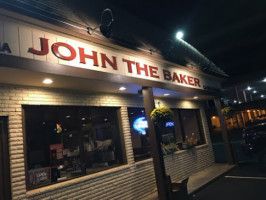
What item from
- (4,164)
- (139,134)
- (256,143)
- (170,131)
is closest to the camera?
(4,164)

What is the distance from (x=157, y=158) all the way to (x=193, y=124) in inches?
253

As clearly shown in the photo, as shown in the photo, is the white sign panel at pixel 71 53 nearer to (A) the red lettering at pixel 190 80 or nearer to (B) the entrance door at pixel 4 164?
(A) the red lettering at pixel 190 80

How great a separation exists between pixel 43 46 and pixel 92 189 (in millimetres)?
3959

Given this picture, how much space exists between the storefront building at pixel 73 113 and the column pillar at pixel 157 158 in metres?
0.46

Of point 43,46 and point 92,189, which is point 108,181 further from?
point 43,46

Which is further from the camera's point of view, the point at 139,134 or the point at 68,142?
the point at 139,134

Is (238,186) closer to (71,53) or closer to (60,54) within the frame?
(71,53)

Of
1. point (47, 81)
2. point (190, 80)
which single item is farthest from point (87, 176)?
point (190, 80)

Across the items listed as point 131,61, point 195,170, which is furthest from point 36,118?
point 195,170

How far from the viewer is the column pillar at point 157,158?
6489mm

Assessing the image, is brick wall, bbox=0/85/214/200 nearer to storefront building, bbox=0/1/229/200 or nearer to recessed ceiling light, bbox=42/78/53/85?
storefront building, bbox=0/1/229/200

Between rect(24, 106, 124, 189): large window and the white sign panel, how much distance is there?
64.6 inches

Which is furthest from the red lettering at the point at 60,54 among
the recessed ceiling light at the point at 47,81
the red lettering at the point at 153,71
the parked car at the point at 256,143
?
the parked car at the point at 256,143

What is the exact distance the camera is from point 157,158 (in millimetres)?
6672
